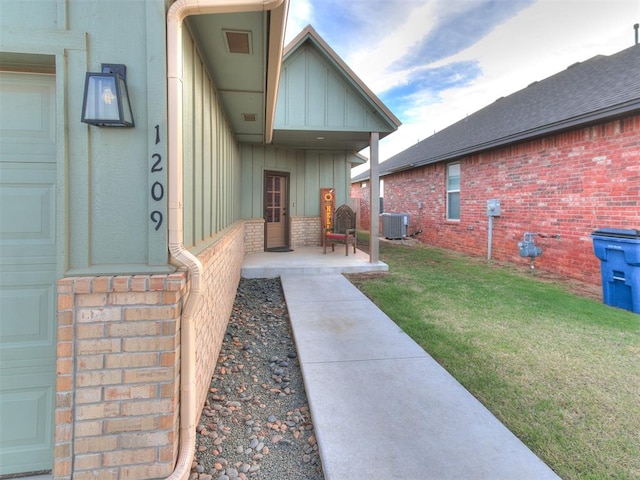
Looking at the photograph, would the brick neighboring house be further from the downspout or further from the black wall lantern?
the black wall lantern

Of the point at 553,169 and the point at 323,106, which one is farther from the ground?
the point at 323,106

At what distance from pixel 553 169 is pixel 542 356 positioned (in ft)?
18.6

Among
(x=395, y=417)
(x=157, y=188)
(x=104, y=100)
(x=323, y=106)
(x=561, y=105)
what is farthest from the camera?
(x=561, y=105)

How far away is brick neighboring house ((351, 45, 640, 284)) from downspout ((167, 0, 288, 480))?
6854mm

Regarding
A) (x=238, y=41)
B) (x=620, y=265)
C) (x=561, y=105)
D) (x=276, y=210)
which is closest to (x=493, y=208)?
(x=561, y=105)

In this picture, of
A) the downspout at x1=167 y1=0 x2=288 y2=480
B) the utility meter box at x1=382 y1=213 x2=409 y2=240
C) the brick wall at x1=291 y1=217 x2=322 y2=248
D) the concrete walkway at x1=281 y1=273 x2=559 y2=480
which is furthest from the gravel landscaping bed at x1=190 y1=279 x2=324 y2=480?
the utility meter box at x1=382 y1=213 x2=409 y2=240

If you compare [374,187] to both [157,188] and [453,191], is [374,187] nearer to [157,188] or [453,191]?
[453,191]

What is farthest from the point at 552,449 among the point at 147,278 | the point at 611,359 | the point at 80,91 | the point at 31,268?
the point at 80,91

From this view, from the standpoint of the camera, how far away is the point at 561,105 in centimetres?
777

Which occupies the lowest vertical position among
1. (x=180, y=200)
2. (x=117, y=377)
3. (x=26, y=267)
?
(x=117, y=377)

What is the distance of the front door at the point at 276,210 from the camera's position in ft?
30.9

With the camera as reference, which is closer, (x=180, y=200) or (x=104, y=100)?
(x=104, y=100)

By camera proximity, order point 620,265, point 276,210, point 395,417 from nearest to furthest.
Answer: point 395,417
point 620,265
point 276,210

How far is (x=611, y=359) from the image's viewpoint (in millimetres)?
3281
